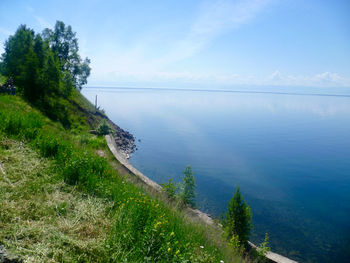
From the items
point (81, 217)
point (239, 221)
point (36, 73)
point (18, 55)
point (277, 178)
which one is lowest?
point (277, 178)

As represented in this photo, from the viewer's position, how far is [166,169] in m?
23.6

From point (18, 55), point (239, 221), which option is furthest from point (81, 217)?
point (18, 55)

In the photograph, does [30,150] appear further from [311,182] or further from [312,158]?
[312,158]

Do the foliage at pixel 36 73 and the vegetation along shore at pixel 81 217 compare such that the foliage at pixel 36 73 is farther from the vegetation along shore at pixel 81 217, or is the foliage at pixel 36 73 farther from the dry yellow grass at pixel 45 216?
the dry yellow grass at pixel 45 216

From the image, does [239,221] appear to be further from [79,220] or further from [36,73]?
[36,73]

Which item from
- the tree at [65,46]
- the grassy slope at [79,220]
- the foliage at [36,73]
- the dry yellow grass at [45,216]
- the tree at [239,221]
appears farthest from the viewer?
the tree at [65,46]

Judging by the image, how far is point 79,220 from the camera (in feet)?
13.2

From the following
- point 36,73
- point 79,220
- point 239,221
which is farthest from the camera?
point 36,73

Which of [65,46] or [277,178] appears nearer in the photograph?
[277,178]

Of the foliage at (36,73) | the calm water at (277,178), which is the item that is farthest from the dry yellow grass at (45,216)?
the foliage at (36,73)

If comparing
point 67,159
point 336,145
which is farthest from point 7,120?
point 336,145

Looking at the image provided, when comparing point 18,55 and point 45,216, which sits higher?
point 18,55

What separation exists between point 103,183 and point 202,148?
28.8 metres

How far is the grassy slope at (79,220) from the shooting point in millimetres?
3262
